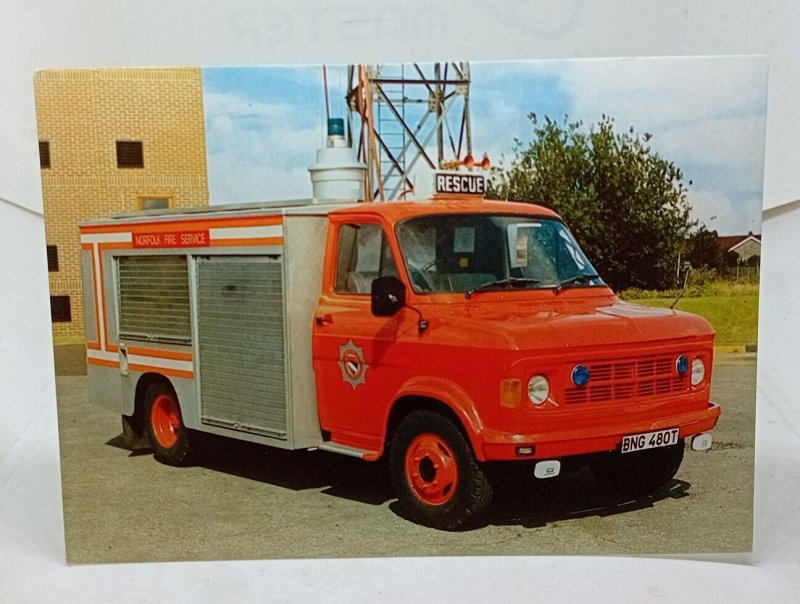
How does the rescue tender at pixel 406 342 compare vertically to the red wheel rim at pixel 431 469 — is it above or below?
above

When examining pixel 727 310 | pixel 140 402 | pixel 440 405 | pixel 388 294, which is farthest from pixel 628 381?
pixel 140 402

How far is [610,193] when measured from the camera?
4.18 m

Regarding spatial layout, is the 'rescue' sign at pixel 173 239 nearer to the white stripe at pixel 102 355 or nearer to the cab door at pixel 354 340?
the white stripe at pixel 102 355

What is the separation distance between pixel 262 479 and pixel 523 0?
2913mm

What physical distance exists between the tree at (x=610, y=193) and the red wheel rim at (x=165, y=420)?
2.11 meters

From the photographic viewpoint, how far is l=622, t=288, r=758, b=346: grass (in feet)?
13.6

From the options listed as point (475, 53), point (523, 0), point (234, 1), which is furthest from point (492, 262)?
point (234, 1)

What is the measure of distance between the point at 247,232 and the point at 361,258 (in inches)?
23.6

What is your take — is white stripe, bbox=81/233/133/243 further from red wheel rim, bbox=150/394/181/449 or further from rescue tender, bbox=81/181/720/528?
red wheel rim, bbox=150/394/181/449

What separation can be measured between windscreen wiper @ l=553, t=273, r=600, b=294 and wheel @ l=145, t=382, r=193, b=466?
7.01 ft

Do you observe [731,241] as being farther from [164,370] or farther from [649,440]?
[164,370]

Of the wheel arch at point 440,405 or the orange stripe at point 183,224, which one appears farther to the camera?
the orange stripe at point 183,224

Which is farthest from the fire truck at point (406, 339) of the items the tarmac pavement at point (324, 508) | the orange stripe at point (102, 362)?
the tarmac pavement at point (324, 508)

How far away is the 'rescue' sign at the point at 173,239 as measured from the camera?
14.2 ft
